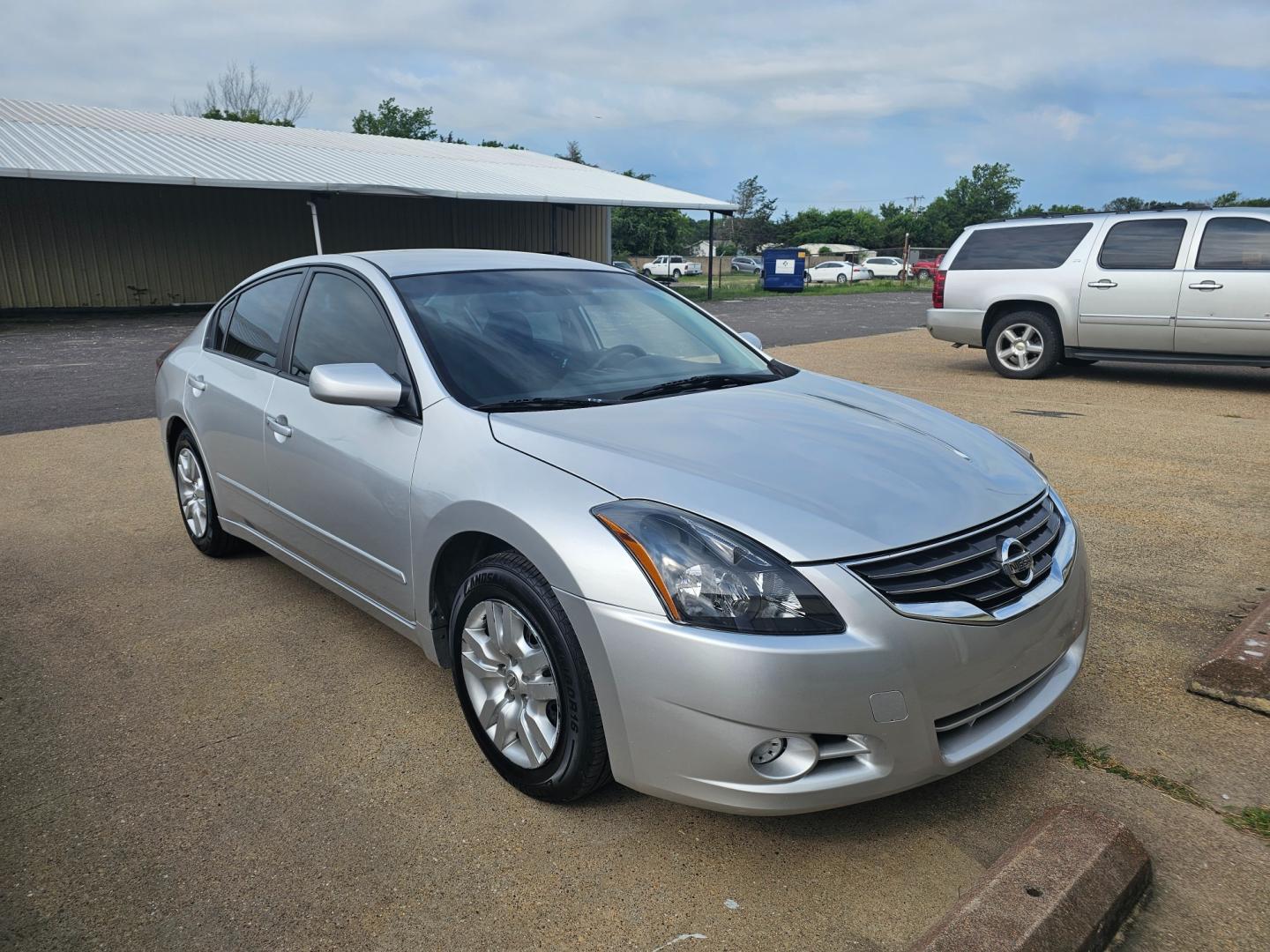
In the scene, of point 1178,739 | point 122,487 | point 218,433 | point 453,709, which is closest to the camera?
point 1178,739

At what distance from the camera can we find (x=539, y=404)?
3.05 m

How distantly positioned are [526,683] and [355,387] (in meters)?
1.11

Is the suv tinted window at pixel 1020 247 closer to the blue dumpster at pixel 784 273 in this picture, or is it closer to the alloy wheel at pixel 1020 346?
the alloy wheel at pixel 1020 346

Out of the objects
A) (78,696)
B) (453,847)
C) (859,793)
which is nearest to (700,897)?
(859,793)

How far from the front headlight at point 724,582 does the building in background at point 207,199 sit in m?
19.5

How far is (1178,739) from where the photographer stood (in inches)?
117

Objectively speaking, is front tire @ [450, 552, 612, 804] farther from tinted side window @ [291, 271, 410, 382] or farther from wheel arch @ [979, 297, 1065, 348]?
wheel arch @ [979, 297, 1065, 348]

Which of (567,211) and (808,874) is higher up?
(567,211)

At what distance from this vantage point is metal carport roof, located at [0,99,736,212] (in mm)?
19062

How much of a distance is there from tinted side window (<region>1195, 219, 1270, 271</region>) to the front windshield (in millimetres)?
7644

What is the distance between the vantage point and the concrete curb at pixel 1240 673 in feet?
10.3

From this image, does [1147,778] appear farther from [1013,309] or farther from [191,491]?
[1013,309]

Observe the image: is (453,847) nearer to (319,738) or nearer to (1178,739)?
(319,738)

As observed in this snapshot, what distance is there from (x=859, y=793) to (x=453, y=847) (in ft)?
3.55
